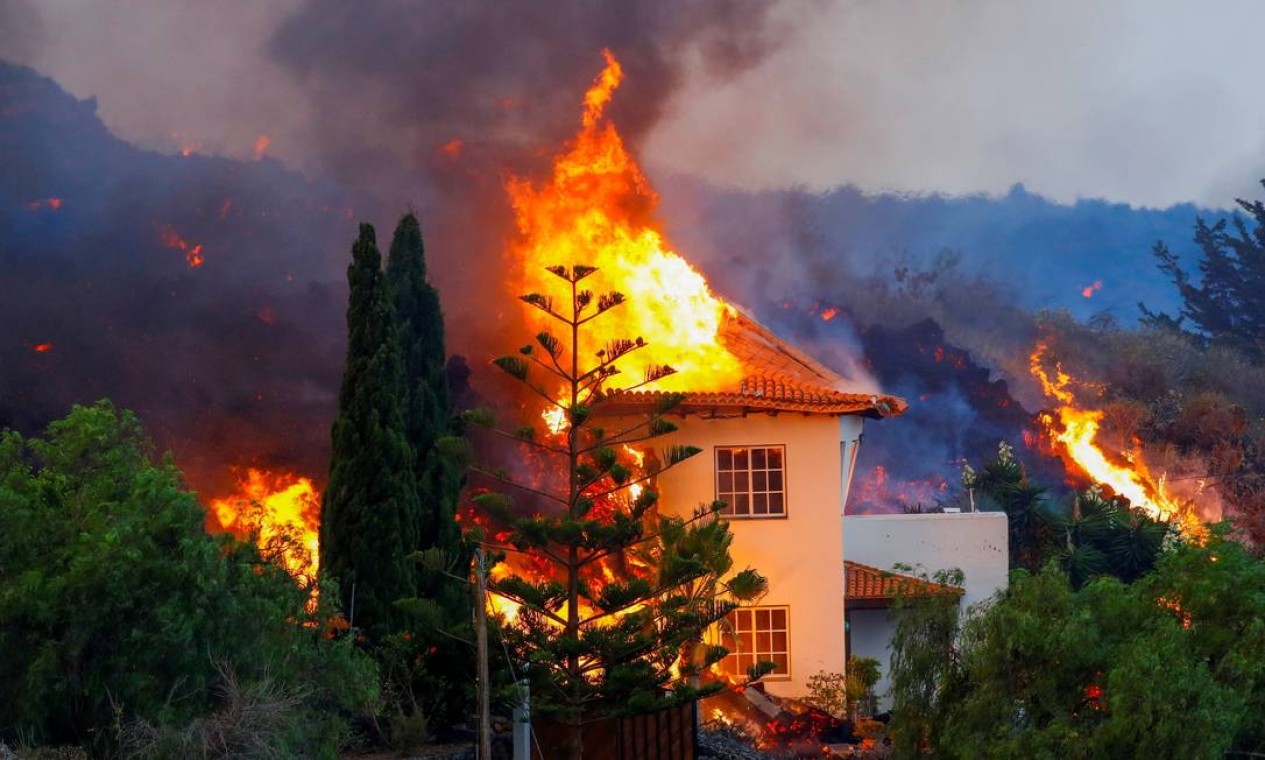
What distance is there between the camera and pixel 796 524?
21.5 metres

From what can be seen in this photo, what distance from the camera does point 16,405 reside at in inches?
1086

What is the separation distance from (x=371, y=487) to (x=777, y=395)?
6500mm

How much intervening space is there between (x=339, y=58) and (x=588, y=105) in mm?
5613

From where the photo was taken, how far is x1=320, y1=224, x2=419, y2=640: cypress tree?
17.0 meters

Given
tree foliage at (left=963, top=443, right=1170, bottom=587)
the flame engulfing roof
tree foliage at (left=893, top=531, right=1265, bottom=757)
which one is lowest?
tree foliage at (left=893, top=531, right=1265, bottom=757)

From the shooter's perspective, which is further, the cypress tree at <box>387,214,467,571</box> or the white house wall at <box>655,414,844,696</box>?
the white house wall at <box>655,414,844,696</box>

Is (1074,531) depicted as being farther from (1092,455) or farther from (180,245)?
(180,245)

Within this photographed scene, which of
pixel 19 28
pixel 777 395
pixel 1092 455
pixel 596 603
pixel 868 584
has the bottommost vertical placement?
pixel 596 603

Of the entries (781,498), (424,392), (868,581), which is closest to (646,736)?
(781,498)

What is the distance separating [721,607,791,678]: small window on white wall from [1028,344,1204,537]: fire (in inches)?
670

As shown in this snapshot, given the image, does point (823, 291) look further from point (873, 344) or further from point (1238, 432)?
point (1238, 432)

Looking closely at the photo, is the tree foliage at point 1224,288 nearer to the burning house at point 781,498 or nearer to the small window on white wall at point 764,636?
the burning house at point 781,498

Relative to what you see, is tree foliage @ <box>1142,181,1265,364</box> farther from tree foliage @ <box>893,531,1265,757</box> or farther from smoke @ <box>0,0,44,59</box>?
tree foliage @ <box>893,531,1265,757</box>

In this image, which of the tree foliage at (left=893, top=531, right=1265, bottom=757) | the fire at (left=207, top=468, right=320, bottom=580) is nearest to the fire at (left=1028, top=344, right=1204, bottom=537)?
the fire at (left=207, top=468, right=320, bottom=580)
